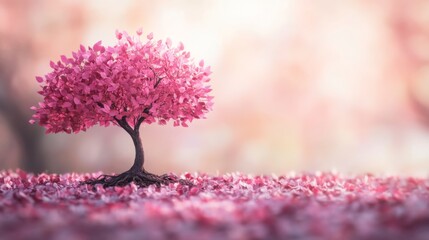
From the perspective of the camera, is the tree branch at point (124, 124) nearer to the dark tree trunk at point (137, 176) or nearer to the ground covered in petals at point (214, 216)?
the dark tree trunk at point (137, 176)

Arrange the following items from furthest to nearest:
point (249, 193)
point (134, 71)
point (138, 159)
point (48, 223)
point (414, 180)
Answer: point (414, 180), point (138, 159), point (134, 71), point (249, 193), point (48, 223)

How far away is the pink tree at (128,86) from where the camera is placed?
508 inches

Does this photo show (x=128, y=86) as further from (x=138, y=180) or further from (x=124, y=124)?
(x=138, y=180)

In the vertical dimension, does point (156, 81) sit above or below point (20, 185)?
above

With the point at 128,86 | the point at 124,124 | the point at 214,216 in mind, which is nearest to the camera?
the point at 214,216

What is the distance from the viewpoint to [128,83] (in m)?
12.9

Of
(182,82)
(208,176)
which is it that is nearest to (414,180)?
(208,176)

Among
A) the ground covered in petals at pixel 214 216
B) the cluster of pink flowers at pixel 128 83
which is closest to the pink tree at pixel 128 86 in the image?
the cluster of pink flowers at pixel 128 83

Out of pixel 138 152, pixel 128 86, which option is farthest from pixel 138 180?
pixel 128 86

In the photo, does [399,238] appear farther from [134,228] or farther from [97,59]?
[97,59]

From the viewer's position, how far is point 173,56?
13.2m

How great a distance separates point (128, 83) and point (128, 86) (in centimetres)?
10

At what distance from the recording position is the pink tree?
12891mm

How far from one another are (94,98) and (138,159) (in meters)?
1.84
